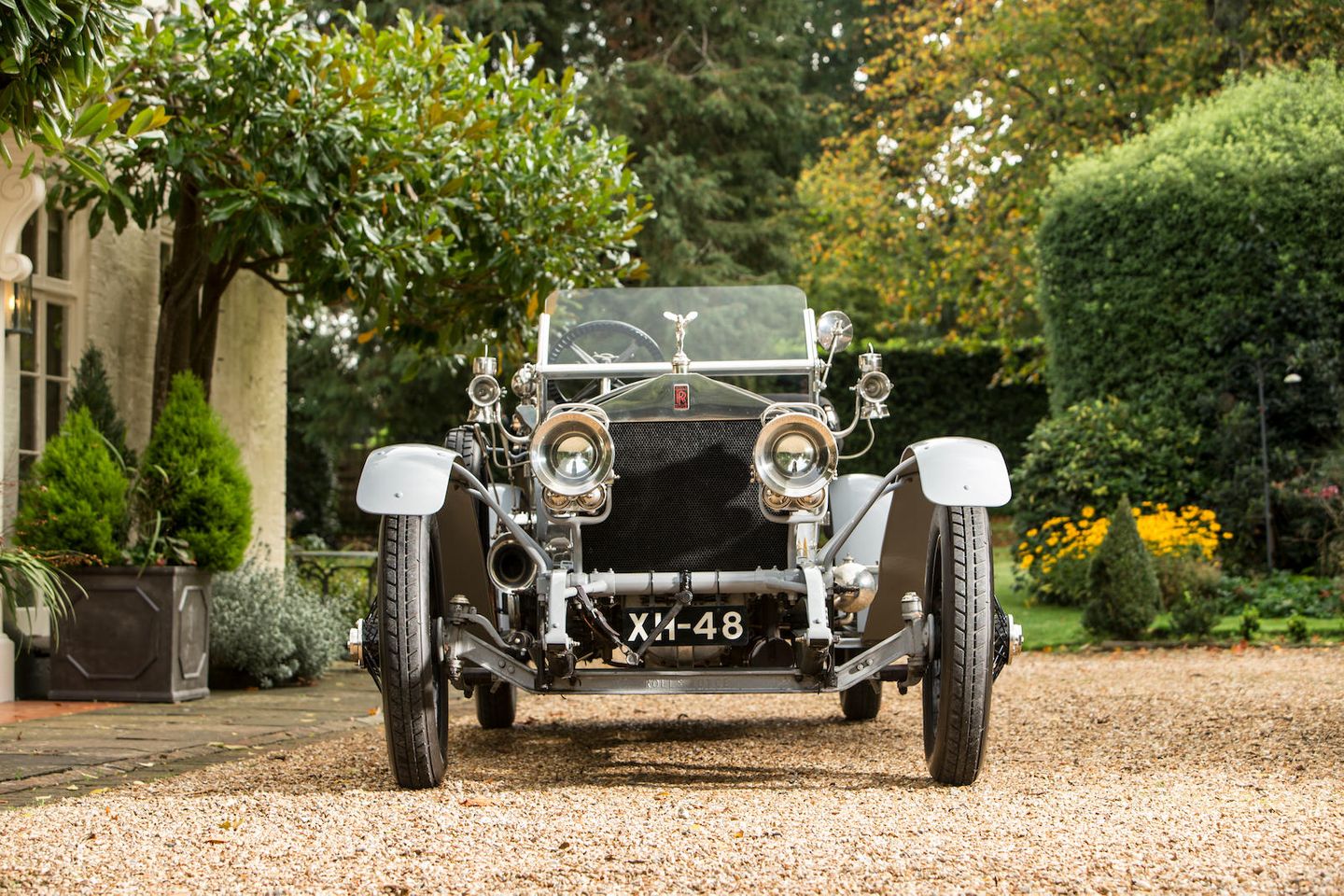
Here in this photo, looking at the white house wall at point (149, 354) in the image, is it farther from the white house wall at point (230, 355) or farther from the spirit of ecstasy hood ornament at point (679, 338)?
the spirit of ecstasy hood ornament at point (679, 338)

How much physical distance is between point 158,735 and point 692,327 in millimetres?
2691

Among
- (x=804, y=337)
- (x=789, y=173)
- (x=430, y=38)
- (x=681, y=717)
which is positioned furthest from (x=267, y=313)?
(x=789, y=173)

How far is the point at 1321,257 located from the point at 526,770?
29.8 feet

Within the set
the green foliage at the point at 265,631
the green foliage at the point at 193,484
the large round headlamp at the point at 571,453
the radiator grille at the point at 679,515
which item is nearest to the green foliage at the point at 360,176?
the green foliage at the point at 193,484

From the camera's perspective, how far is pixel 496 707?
634 centimetres

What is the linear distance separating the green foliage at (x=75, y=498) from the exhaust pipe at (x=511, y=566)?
3.27 m

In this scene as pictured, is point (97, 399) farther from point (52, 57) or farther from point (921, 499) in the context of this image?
point (921, 499)

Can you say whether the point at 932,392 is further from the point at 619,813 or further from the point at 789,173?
the point at 619,813

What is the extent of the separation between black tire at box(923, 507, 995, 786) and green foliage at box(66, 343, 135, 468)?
500 cm

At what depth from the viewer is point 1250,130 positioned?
40.1 ft

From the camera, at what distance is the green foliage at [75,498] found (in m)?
7.16

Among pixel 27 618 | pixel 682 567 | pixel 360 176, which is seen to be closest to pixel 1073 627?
pixel 360 176

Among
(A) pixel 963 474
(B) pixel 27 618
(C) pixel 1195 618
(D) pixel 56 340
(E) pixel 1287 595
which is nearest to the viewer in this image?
(A) pixel 963 474

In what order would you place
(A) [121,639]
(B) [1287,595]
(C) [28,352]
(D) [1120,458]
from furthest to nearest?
(D) [1120,458]
(B) [1287,595]
(C) [28,352]
(A) [121,639]
